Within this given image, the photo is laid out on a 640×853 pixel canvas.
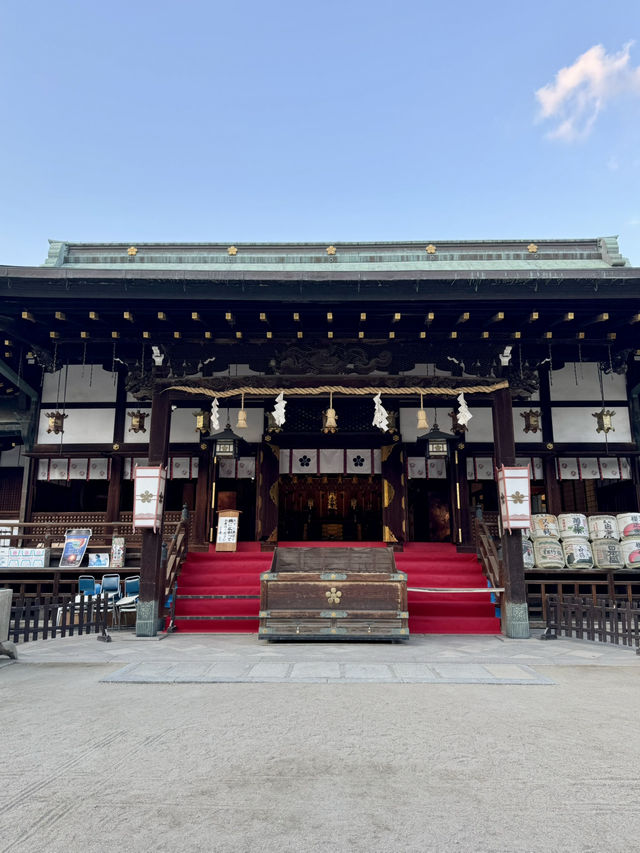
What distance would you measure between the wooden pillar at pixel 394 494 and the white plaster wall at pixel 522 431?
2886 millimetres

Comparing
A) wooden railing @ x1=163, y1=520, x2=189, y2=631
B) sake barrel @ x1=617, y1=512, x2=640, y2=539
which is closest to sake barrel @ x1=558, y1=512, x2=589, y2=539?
sake barrel @ x1=617, y1=512, x2=640, y2=539

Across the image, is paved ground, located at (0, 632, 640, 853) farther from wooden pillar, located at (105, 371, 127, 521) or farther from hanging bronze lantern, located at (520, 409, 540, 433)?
hanging bronze lantern, located at (520, 409, 540, 433)

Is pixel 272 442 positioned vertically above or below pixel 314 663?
above

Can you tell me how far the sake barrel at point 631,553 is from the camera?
1106 centimetres

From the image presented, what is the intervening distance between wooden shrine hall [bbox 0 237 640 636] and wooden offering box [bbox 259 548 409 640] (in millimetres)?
2302

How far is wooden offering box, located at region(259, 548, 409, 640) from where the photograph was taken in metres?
8.68

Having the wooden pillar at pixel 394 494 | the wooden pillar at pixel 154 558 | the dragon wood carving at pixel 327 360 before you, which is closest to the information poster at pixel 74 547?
the wooden pillar at pixel 154 558

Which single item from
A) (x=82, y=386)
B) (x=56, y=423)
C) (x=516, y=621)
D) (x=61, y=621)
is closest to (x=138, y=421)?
(x=56, y=423)

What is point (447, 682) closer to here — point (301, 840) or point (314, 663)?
point (314, 663)

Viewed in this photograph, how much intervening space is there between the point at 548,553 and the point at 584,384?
14.6ft

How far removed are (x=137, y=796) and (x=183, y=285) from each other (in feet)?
26.0

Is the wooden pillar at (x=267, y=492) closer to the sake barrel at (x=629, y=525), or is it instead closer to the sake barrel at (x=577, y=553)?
the sake barrel at (x=577, y=553)

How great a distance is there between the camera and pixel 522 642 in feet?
29.3

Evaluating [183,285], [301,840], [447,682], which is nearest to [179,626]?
[447,682]
